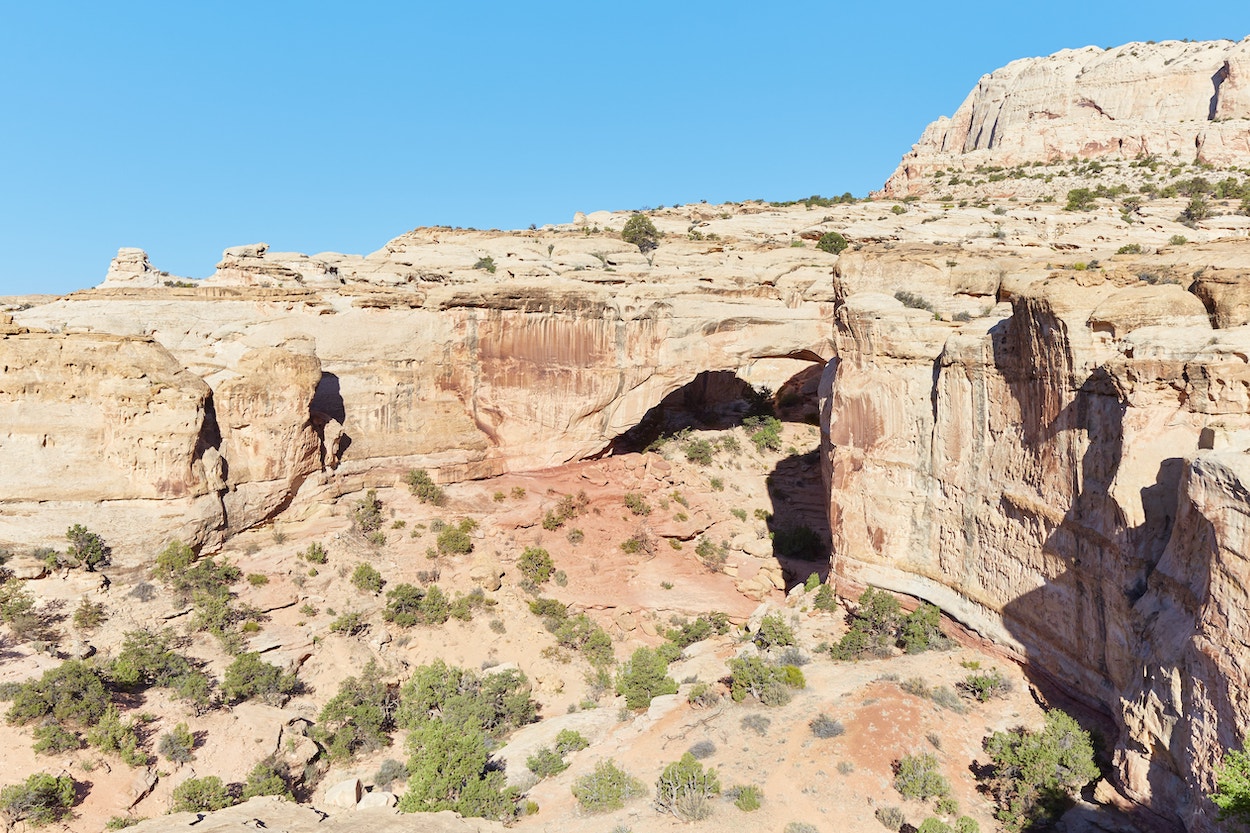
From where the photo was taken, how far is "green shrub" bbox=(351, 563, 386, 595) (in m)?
22.2

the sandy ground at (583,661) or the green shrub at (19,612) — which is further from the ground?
the green shrub at (19,612)

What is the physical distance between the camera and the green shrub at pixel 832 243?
3806 centimetres

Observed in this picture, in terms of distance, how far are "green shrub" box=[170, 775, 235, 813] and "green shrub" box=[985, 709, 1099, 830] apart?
1592 centimetres

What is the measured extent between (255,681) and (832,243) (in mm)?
34784

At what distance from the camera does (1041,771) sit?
39.1 ft

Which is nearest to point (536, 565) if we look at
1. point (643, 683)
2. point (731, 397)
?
point (643, 683)

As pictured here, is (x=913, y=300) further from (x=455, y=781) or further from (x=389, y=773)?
(x=389, y=773)

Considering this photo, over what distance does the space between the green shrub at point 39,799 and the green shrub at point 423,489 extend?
43.9 ft

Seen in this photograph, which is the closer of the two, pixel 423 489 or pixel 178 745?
pixel 178 745

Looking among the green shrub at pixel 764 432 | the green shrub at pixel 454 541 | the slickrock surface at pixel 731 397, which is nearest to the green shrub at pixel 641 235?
the slickrock surface at pixel 731 397

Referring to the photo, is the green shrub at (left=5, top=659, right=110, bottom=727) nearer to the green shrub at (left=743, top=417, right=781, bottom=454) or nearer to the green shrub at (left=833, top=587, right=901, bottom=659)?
the green shrub at (left=833, top=587, right=901, bottom=659)

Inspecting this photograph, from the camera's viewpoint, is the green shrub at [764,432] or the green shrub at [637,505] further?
the green shrub at [764,432]

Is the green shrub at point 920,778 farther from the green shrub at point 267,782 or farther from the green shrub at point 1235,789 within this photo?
the green shrub at point 267,782

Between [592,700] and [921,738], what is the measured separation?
9.70 meters
